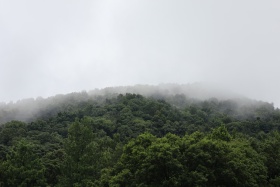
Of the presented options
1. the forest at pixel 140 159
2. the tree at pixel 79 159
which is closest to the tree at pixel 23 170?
the forest at pixel 140 159

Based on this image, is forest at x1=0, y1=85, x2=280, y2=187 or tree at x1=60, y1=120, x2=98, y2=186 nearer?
forest at x1=0, y1=85, x2=280, y2=187

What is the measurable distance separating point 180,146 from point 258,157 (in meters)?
12.5

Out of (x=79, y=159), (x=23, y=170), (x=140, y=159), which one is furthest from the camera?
(x=79, y=159)

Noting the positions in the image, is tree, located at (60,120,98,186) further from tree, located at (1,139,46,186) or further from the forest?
tree, located at (1,139,46,186)

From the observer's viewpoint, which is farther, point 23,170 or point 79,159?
point 79,159

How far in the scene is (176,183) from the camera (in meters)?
27.9

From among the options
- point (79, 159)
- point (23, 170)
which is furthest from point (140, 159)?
point (23, 170)

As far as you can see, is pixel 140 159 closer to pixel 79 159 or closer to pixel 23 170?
pixel 79 159

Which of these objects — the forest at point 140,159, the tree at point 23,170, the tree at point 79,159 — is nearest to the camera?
the forest at point 140,159

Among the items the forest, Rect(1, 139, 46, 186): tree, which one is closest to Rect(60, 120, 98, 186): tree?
the forest

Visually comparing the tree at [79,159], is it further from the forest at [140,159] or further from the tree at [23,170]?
the tree at [23,170]

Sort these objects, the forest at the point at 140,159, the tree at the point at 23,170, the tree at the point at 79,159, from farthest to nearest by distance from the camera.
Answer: the tree at the point at 79,159 < the tree at the point at 23,170 < the forest at the point at 140,159

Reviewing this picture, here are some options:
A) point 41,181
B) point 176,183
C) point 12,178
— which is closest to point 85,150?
point 41,181

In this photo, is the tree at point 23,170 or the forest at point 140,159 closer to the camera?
the forest at point 140,159
